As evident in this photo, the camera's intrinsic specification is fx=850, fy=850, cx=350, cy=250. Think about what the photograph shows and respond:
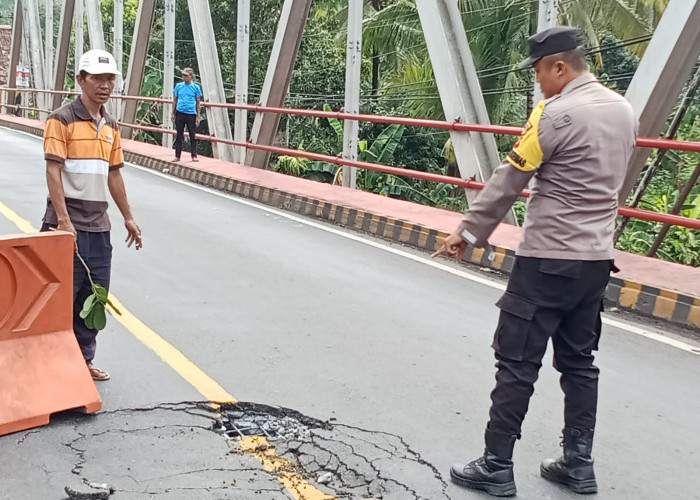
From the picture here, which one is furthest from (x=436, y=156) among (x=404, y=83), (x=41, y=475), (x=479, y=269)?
(x=41, y=475)

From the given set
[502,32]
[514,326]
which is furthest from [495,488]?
[502,32]

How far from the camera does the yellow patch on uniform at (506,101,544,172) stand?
3219 millimetres

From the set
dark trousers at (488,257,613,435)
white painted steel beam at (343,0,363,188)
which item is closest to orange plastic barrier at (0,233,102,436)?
dark trousers at (488,257,613,435)

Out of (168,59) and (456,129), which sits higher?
(168,59)

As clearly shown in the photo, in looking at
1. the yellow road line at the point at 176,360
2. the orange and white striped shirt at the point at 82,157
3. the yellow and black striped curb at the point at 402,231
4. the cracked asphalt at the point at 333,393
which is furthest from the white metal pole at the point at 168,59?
the orange and white striped shirt at the point at 82,157

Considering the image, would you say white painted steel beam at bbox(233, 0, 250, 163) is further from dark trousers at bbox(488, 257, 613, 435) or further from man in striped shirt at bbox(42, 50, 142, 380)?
dark trousers at bbox(488, 257, 613, 435)

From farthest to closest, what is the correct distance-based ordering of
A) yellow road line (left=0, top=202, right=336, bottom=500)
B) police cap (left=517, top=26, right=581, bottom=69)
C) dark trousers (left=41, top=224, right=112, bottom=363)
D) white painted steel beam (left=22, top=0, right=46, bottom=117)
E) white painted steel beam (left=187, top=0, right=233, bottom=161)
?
white painted steel beam (left=22, top=0, right=46, bottom=117), white painted steel beam (left=187, top=0, right=233, bottom=161), dark trousers (left=41, top=224, right=112, bottom=363), yellow road line (left=0, top=202, right=336, bottom=500), police cap (left=517, top=26, right=581, bottom=69)

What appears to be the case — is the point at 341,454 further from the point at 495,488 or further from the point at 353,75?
the point at 353,75

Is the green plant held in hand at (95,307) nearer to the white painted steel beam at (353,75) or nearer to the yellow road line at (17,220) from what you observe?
the yellow road line at (17,220)

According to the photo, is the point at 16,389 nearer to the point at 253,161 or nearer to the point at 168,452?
the point at 168,452

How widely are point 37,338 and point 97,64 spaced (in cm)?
135

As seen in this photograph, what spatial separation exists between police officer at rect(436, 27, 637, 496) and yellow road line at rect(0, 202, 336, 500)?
65 cm

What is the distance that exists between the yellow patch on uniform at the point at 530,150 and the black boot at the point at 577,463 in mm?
1127

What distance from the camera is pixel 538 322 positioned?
10.9 ft
